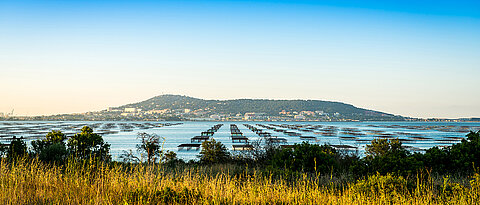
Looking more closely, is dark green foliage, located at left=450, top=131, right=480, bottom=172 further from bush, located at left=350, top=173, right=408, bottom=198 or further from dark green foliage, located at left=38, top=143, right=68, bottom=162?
dark green foliage, located at left=38, top=143, right=68, bottom=162

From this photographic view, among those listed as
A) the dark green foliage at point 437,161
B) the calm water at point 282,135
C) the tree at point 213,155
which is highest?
the dark green foliage at point 437,161

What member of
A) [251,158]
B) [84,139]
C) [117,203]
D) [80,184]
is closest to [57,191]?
[80,184]

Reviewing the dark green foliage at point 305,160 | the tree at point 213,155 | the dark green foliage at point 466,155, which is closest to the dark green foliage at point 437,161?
the dark green foliage at point 466,155

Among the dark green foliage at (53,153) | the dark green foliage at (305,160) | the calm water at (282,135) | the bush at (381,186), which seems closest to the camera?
the bush at (381,186)

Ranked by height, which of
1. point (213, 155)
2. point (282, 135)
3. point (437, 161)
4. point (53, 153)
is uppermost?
point (53, 153)

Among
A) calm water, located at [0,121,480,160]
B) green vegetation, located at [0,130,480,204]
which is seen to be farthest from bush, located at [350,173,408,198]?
calm water, located at [0,121,480,160]

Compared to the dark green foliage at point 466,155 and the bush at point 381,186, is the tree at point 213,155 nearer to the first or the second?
the dark green foliage at point 466,155

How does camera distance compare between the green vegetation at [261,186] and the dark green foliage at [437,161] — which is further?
the dark green foliage at [437,161]

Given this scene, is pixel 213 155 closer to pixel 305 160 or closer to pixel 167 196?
pixel 305 160

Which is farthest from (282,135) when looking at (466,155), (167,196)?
(167,196)

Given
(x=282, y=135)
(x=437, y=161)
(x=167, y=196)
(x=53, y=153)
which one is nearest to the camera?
(x=167, y=196)

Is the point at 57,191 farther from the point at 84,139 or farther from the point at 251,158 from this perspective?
the point at 84,139
